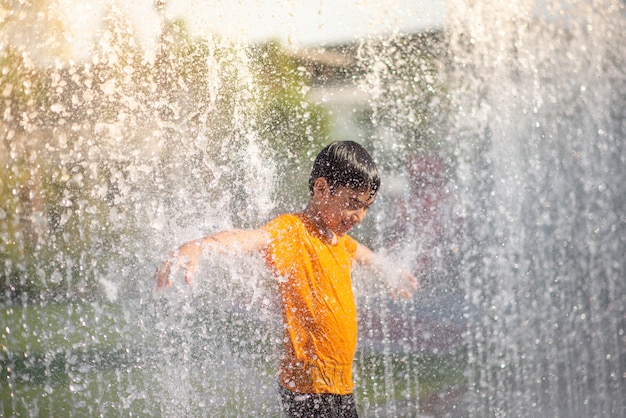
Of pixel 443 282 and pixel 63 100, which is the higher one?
pixel 63 100

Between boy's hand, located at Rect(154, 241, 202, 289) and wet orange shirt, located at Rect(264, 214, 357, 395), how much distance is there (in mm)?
262

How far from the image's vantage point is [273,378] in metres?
3.91

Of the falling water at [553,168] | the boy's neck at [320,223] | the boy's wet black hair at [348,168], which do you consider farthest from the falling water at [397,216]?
the boy's wet black hair at [348,168]

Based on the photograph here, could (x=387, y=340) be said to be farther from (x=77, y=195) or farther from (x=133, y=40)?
(x=133, y=40)

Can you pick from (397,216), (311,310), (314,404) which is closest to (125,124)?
(311,310)

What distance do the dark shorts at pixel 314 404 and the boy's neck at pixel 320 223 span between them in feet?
1.72

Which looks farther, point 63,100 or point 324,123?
point 324,123

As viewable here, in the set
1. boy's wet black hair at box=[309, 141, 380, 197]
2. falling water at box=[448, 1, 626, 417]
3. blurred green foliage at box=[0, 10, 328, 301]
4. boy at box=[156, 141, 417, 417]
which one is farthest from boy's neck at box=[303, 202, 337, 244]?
falling water at box=[448, 1, 626, 417]

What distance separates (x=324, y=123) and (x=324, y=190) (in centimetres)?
864

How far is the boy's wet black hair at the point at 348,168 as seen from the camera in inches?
94.3

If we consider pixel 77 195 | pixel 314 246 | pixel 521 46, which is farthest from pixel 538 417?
pixel 77 195

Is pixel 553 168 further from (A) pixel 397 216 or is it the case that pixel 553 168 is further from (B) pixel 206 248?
(B) pixel 206 248

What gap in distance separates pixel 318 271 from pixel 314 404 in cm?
43

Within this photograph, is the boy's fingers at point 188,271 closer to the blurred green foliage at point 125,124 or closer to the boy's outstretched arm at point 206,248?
the boy's outstretched arm at point 206,248
